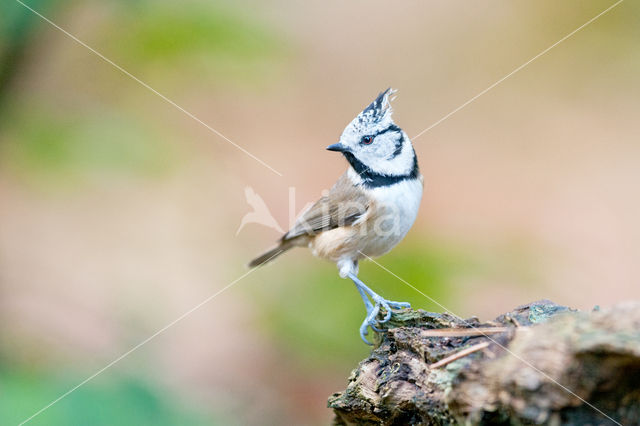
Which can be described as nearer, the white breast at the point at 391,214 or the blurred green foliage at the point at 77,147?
the blurred green foliage at the point at 77,147

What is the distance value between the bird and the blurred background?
0.48 ft

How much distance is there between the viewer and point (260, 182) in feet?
20.1

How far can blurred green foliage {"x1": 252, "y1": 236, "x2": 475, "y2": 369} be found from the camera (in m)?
3.28

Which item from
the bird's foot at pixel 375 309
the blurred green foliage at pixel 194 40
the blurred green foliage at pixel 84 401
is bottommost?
the blurred green foliage at pixel 84 401

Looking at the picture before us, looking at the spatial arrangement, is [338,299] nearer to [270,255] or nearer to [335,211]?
[335,211]

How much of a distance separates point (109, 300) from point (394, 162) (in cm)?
206

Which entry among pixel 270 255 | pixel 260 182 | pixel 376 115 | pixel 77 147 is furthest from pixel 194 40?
pixel 260 182

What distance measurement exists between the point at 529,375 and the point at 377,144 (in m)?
2.27

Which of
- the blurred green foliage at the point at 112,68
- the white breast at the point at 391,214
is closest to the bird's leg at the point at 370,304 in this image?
the white breast at the point at 391,214

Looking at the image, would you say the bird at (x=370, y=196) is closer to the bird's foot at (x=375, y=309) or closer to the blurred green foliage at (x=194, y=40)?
the bird's foot at (x=375, y=309)

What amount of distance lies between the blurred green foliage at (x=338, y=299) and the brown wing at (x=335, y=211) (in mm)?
348

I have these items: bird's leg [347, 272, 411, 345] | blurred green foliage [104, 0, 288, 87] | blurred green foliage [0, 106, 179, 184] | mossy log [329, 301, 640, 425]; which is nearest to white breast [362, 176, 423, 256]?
bird's leg [347, 272, 411, 345]

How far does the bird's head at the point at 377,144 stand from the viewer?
361 cm

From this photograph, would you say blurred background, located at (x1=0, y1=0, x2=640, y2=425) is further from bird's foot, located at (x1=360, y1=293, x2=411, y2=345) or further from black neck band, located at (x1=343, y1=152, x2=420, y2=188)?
black neck band, located at (x1=343, y1=152, x2=420, y2=188)
